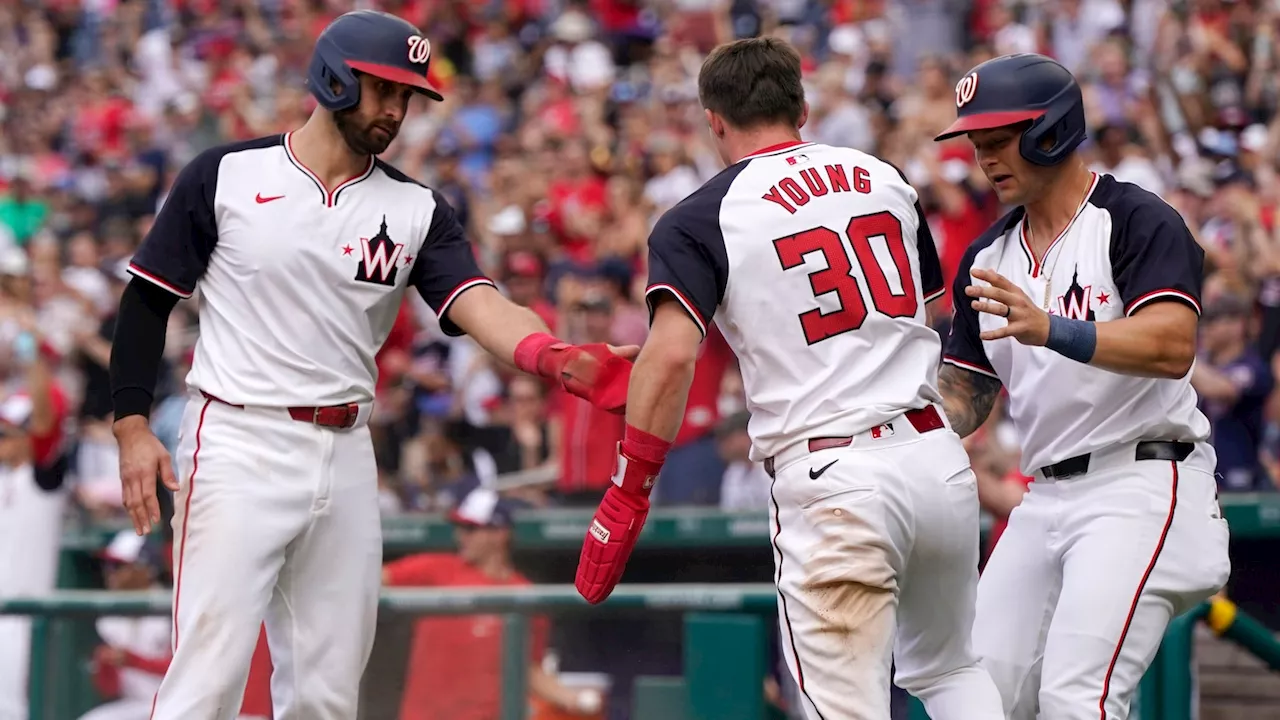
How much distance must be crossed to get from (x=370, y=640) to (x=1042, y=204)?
219 centimetres

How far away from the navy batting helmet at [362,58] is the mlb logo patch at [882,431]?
5.01ft

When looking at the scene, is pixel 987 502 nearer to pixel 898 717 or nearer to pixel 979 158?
pixel 898 717

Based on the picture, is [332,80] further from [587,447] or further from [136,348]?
[587,447]

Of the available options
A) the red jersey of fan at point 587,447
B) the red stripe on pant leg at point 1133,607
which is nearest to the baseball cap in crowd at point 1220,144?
the red jersey of fan at point 587,447

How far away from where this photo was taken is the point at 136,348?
4.54 m

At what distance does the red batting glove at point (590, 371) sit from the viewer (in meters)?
4.29

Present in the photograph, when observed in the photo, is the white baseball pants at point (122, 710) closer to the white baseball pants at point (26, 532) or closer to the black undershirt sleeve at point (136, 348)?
the white baseball pants at point (26, 532)

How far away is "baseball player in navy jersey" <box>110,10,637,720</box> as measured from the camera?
4.33m

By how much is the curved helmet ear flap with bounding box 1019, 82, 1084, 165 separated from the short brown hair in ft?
1.98

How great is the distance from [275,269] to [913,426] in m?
1.77

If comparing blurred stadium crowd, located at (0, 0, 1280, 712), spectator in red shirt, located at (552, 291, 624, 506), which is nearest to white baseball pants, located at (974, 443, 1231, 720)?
blurred stadium crowd, located at (0, 0, 1280, 712)

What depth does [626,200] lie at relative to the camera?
34.4 ft

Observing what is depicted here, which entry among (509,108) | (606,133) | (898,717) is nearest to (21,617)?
(898,717)

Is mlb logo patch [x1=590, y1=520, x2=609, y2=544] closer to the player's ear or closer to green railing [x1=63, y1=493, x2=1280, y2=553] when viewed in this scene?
the player's ear
